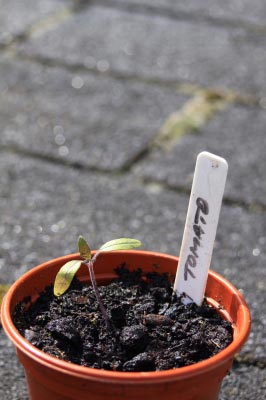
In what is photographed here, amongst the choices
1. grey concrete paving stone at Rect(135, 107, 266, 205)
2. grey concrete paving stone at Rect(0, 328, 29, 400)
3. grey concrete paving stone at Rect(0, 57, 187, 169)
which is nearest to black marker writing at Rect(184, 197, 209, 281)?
grey concrete paving stone at Rect(0, 328, 29, 400)

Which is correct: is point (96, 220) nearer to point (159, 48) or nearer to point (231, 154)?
point (231, 154)

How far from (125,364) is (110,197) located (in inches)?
56.5

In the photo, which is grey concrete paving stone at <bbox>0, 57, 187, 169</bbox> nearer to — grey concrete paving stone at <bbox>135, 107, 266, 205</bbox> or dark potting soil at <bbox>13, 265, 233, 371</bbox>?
grey concrete paving stone at <bbox>135, 107, 266, 205</bbox>

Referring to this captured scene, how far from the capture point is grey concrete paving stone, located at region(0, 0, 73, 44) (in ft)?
13.5

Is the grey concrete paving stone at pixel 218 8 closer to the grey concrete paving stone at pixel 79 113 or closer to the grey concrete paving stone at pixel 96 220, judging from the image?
the grey concrete paving stone at pixel 79 113

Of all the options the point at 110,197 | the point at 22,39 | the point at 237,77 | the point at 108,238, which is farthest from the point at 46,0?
the point at 108,238

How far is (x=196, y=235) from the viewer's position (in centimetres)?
143

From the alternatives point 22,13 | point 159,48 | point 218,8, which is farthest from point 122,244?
point 218,8

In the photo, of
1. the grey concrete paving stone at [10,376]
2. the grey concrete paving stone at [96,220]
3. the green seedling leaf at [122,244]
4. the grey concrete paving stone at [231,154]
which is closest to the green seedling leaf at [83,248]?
the green seedling leaf at [122,244]

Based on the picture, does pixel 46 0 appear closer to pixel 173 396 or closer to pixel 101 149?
pixel 101 149

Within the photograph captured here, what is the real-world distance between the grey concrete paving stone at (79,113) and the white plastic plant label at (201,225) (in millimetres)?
1448

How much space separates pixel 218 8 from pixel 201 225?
3.43 metres

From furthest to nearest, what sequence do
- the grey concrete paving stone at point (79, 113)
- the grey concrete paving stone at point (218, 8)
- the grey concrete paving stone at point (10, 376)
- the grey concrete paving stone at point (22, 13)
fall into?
the grey concrete paving stone at point (218, 8)
the grey concrete paving stone at point (22, 13)
the grey concrete paving stone at point (79, 113)
the grey concrete paving stone at point (10, 376)

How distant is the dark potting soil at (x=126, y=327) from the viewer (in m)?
1.32
